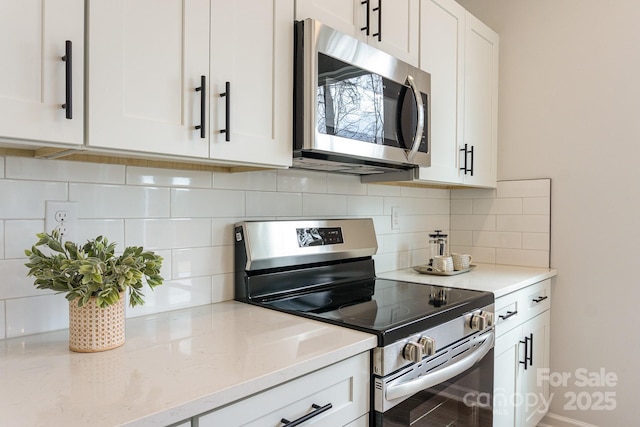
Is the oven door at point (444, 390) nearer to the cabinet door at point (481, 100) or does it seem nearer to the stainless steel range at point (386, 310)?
the stainless steel range at point (386, 310)

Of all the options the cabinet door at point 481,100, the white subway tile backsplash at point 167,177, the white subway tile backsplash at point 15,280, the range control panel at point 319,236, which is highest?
the cabinet door at point 481,100

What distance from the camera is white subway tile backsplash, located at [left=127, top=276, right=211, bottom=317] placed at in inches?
50.4

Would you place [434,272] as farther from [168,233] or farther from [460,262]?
[168,233]

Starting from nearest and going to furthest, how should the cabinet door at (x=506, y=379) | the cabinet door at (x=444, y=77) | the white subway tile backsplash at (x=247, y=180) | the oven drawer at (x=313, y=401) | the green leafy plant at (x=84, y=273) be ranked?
the oven drawer at (x=313, y=401), the green leafy plant at (x=84, y=273), the white subway tile backsplash at (x=247, y=180), the cabinet door at (x=506, y=379), the cabinet door at (x=444, y=77)

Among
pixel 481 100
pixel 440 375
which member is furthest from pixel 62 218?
pixel 481 100

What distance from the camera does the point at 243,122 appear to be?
118 centimetres

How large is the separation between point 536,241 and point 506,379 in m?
0.88

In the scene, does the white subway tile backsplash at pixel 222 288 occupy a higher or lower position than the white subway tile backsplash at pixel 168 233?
lower

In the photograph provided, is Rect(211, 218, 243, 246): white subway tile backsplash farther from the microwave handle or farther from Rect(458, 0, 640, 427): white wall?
Rect(458, 0, 640, 427): white wall

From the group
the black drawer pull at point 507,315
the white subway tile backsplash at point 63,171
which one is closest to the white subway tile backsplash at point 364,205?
the black drawer pull at point 507,315

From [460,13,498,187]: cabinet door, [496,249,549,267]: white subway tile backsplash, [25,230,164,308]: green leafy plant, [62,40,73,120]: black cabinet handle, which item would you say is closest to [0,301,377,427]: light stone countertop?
[25,230,164,308]: green leafy plant

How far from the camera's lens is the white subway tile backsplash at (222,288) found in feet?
4.78

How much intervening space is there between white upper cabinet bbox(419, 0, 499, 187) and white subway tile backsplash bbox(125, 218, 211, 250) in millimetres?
983

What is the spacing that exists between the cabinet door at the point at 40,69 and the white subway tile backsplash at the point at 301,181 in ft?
2.89
